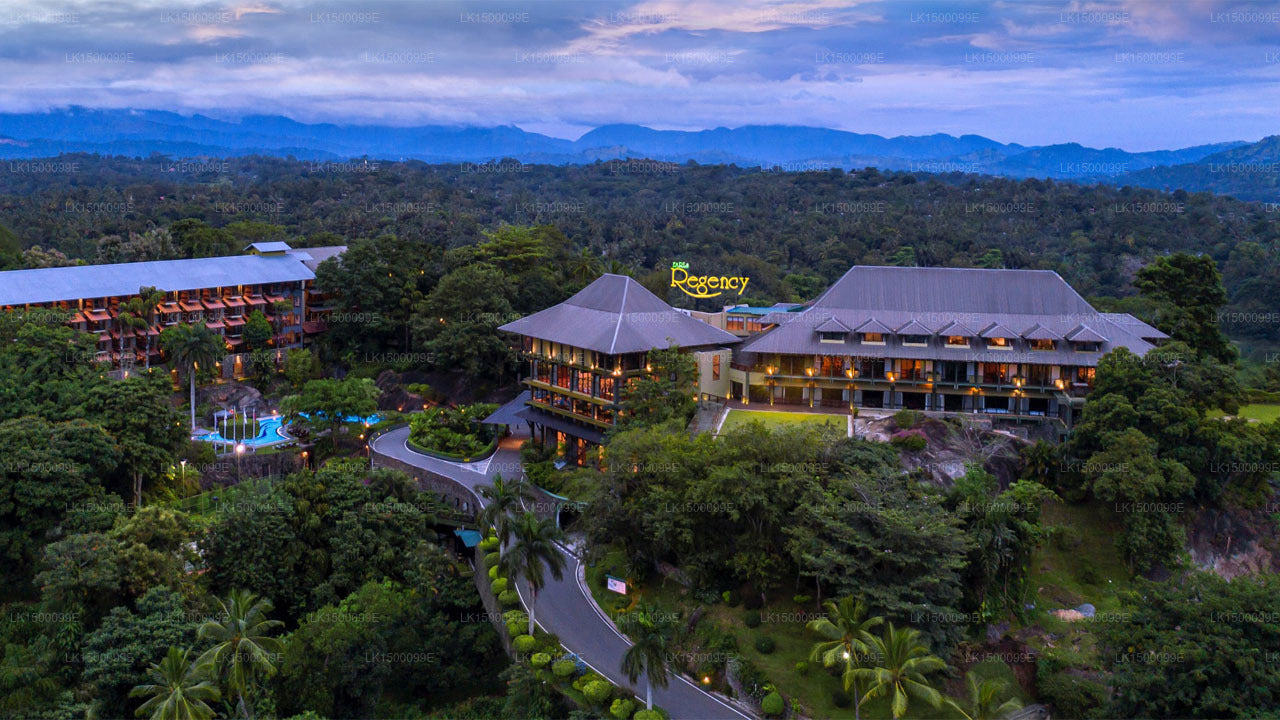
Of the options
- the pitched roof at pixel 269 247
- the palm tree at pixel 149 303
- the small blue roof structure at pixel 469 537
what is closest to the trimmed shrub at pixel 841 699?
the small blue roof structure at pixel 469 537

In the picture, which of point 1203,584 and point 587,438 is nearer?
point 1203,584

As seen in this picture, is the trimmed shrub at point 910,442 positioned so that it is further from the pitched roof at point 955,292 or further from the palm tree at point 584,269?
the palm tree at point 584,269

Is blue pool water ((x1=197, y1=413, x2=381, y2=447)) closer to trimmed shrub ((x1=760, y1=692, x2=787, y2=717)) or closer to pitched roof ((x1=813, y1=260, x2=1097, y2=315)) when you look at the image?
pitched roof ((x1=813, y1=260, x2=1097, y2=315))

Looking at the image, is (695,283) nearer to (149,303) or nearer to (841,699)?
(841,699)

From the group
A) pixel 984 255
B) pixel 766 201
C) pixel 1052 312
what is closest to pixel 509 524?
pixel 1052 312

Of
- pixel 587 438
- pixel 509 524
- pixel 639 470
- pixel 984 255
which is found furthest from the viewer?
pixel 984 255

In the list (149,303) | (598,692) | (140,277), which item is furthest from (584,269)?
(598,692)

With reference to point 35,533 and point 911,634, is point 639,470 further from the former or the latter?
point 35,533
